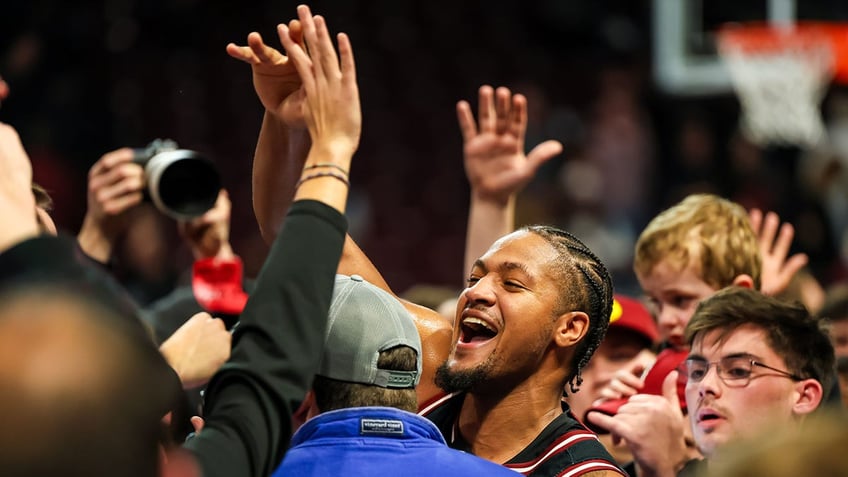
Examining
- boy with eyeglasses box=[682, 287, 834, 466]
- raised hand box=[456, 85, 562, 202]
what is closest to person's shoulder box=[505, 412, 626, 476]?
boy with eyeglasses box=[682, 287, 834, 466]

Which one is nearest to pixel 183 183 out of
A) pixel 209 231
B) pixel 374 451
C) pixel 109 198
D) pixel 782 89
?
pixel 109 198

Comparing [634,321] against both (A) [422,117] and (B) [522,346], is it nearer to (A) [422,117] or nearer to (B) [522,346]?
(B) [522,346]

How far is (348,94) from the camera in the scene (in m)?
2.45

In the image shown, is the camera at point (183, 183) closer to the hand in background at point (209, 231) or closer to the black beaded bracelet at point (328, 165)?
the hand in background at point (209, 231)

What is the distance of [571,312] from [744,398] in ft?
1.79

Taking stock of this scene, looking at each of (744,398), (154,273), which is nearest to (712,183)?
(154,273)

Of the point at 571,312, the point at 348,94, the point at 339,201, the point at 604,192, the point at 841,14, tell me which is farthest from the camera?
the point at 604,192

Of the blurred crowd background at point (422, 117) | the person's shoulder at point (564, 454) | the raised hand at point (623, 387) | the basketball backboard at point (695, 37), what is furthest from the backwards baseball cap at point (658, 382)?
the basketball backboard at point (695, 37)

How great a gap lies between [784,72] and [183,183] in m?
8.43

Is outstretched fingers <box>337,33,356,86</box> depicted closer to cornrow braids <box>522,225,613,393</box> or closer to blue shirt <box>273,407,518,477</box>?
blue shirt <box>273,407,518,477</box>

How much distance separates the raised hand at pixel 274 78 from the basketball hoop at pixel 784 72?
8.77m

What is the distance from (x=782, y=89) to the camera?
455 inches

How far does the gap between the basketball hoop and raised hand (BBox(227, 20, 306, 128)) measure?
8775mm

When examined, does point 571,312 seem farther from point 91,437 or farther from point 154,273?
point 154,273
